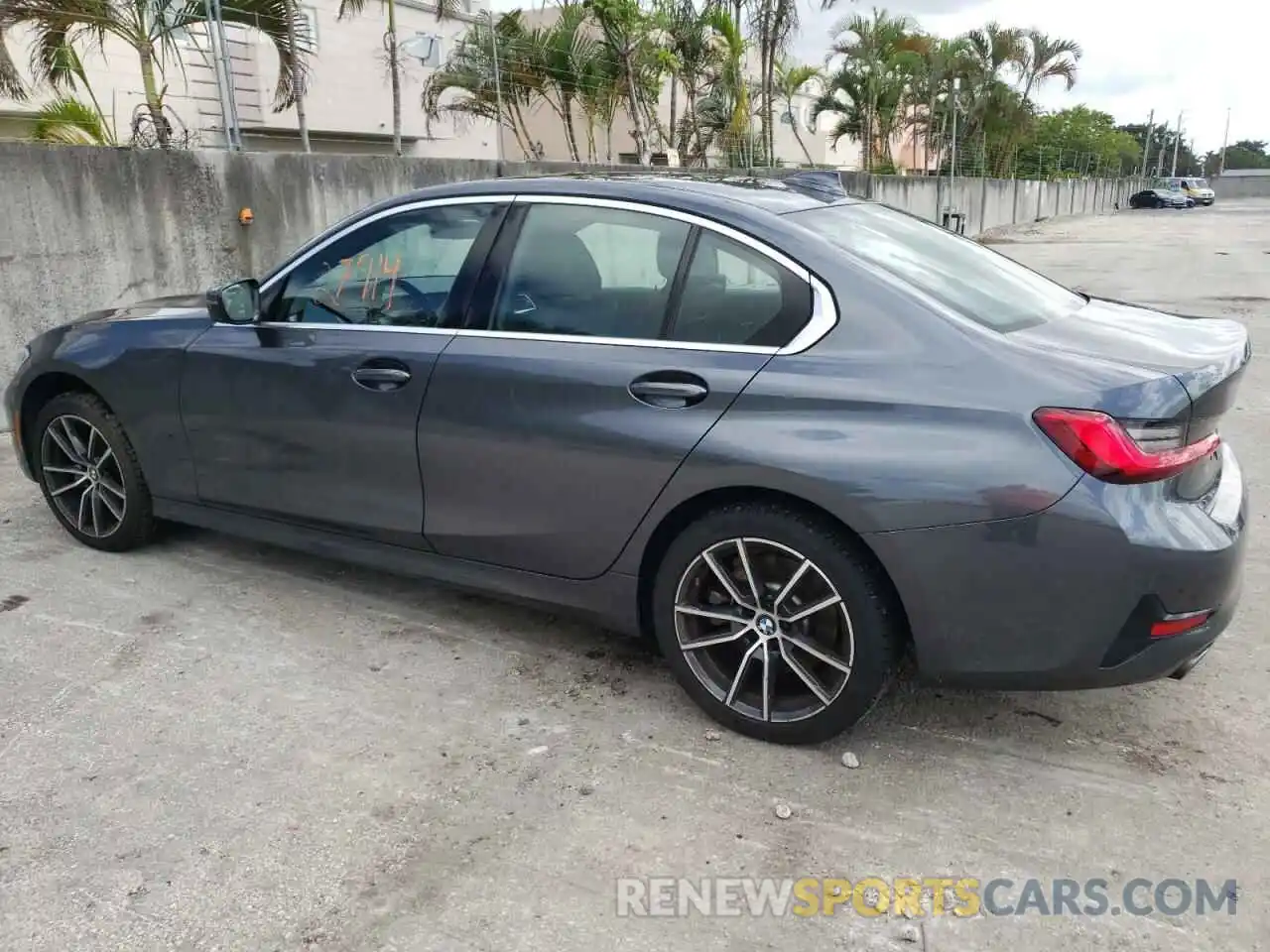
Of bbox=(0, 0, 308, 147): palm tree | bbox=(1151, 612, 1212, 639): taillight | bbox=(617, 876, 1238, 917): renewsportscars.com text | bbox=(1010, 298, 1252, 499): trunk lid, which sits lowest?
bbox=(617, 876, 1238, 917): renewsportscars.com text

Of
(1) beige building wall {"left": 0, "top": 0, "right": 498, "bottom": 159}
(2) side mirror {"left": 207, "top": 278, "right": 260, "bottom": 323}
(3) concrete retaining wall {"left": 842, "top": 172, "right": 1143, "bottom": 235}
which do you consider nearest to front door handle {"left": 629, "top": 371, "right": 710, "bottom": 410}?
(2) side mirror {"left": 207, "top": 278, "right": 260, "bottom": 323}

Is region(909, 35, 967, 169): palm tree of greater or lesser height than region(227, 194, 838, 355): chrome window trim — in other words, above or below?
above

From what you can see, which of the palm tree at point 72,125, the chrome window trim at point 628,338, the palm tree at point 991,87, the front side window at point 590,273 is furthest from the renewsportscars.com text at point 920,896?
Answer: the palm tree at point 991,87

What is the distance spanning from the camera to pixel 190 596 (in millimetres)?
4039

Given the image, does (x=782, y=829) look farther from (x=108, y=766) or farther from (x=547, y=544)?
(x=108, y=766)

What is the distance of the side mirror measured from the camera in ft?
12.4

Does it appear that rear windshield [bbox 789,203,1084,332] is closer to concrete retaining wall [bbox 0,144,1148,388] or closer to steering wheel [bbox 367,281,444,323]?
steering wheel [bbox 367,281,444,323]

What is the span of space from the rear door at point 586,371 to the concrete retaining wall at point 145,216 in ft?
10.0

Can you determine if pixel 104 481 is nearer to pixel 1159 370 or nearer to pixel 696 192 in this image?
pixel 696 192

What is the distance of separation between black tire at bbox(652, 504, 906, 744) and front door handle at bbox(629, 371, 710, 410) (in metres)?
0.33

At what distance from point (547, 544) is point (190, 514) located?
1.82m

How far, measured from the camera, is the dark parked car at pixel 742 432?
97.3 inches

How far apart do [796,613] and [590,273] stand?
1.27 m

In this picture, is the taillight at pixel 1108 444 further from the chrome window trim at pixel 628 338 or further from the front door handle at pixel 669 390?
the front door handle at pixel 669 390
